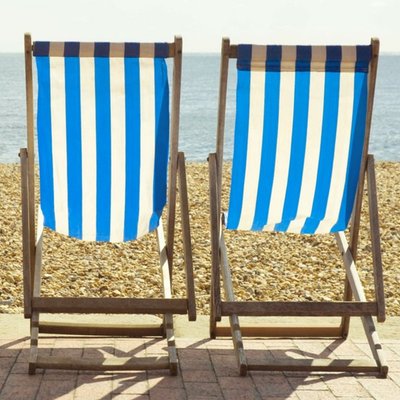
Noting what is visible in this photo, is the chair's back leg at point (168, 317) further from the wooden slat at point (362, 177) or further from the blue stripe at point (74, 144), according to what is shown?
the wooden slat at point (362, 177)

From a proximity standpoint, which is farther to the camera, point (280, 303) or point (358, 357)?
point (358, 357)

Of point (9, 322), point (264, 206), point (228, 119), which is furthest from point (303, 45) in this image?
point (228, 119)

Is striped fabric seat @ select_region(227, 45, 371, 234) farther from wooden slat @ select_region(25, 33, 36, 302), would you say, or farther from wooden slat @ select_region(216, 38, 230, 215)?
wooden slat @ select_region(25, 33, 36, 302)

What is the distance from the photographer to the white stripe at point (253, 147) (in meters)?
3.87

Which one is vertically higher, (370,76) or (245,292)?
(370,76)

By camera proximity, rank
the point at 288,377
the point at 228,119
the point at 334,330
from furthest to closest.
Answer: the point at 228,119
the point at 334,330
the point at 288,377

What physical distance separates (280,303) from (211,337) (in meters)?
0.55

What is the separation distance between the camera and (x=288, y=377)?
3.69 m

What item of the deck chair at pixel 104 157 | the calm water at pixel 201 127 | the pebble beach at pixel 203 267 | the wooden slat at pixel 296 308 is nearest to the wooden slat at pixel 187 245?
the deck chair at pixel 104 157

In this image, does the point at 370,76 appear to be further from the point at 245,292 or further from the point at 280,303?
the point at 245,292

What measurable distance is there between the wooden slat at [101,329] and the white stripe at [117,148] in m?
0.39

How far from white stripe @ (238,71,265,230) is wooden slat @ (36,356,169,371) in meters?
0.76

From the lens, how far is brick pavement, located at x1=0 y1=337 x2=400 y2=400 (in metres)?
3.44

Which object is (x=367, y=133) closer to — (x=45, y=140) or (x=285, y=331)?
(x=285, y=331)
